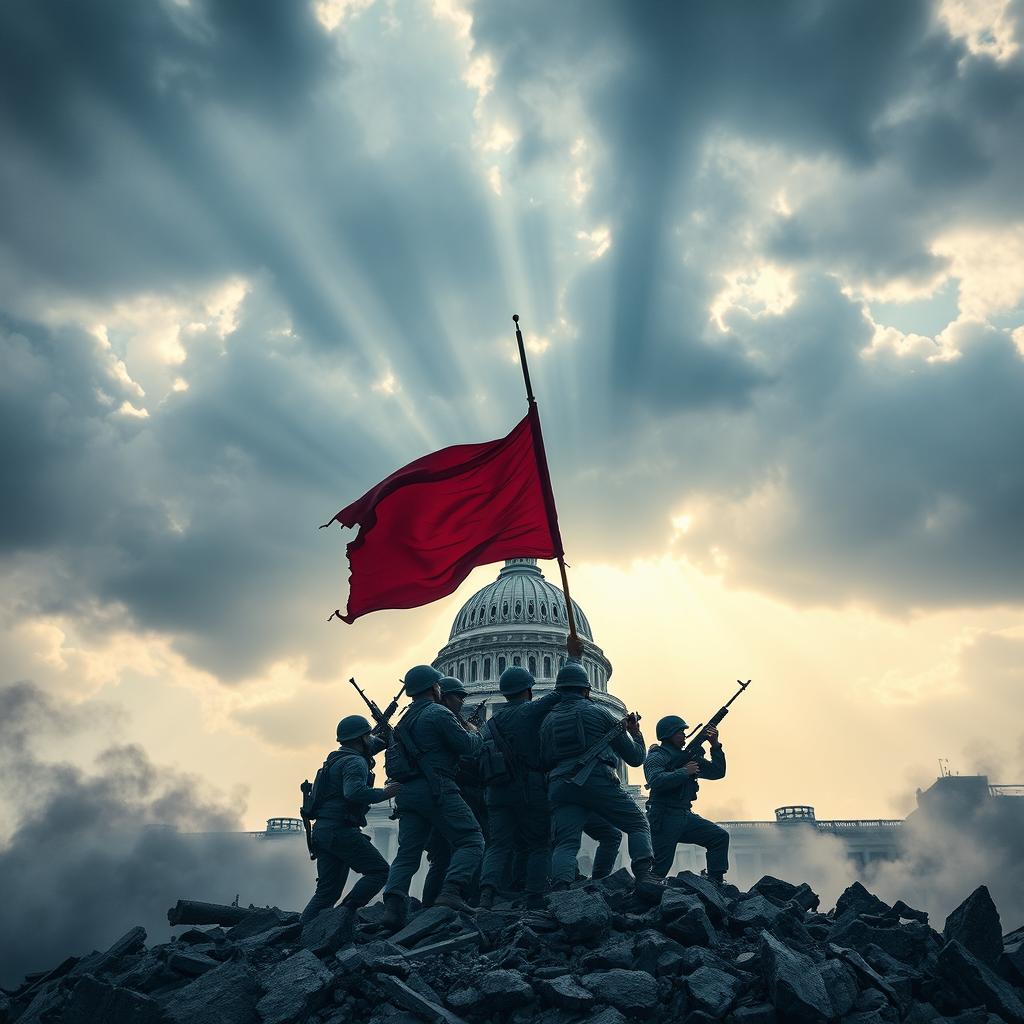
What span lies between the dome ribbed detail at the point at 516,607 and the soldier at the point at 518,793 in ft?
231

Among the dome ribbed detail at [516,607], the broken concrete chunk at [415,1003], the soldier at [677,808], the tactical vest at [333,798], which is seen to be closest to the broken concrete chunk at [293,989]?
the broken concrete chunk at [415,1003]

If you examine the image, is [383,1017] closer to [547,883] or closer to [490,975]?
[490,975]

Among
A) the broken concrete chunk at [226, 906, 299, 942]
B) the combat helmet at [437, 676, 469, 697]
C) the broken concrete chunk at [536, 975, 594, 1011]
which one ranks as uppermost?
the combat helmet at [437, 676, 469, 697]

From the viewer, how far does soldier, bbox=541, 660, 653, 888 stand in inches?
431

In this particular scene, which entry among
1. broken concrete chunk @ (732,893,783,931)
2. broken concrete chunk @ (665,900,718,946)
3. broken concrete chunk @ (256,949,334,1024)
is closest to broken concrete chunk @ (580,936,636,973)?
broken concrete chunk @ (665,900,718,946)

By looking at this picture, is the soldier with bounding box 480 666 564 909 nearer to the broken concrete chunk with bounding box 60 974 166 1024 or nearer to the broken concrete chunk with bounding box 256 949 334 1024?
the broken concrete chunk with bounding box 256 949 334 1024

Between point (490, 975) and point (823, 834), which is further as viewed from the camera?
point (823, 834)

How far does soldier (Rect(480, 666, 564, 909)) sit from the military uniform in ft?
4.79

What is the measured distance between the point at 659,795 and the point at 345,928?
16.1 ft

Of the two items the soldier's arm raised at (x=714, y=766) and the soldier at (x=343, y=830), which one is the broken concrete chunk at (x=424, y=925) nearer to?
the soldier at (x=343, y=830)

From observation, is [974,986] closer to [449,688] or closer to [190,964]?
[449,688]

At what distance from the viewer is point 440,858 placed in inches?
492

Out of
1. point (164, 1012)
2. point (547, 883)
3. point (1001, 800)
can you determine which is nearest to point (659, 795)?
point (547, 883)

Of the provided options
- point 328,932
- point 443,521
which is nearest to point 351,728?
point 328,932
